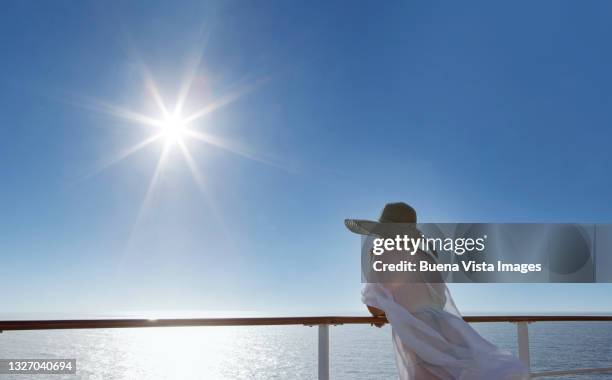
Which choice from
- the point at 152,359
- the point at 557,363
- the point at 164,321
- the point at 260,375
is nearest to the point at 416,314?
the point at 164,321

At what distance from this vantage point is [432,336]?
1987mm

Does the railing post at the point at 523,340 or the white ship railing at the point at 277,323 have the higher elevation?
the white ship railing at the point at 277,323

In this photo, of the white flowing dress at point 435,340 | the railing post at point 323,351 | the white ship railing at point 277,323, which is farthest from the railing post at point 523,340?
the white flowing dress at point 435,340

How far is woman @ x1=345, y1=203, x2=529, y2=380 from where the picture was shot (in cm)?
194

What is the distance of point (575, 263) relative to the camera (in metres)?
15.5

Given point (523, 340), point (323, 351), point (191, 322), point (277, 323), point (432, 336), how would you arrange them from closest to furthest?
1. point (432, 336)
2. point (191, 322)
3. point (277, 323)
4. point (323, 351)
5. point (523, 340)

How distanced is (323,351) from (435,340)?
3.18 ft

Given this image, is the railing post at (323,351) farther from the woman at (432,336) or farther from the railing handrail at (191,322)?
the woman at (432,336)

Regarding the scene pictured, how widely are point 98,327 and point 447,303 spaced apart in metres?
1.55

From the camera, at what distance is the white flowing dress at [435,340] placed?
1.93 m

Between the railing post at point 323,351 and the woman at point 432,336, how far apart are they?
70 cm

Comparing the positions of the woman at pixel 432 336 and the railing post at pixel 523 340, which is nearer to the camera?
the woman at pixel 432 336

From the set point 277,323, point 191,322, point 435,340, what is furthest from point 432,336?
point 191,322

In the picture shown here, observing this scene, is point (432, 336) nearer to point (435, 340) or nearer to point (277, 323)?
point (435, 340)
